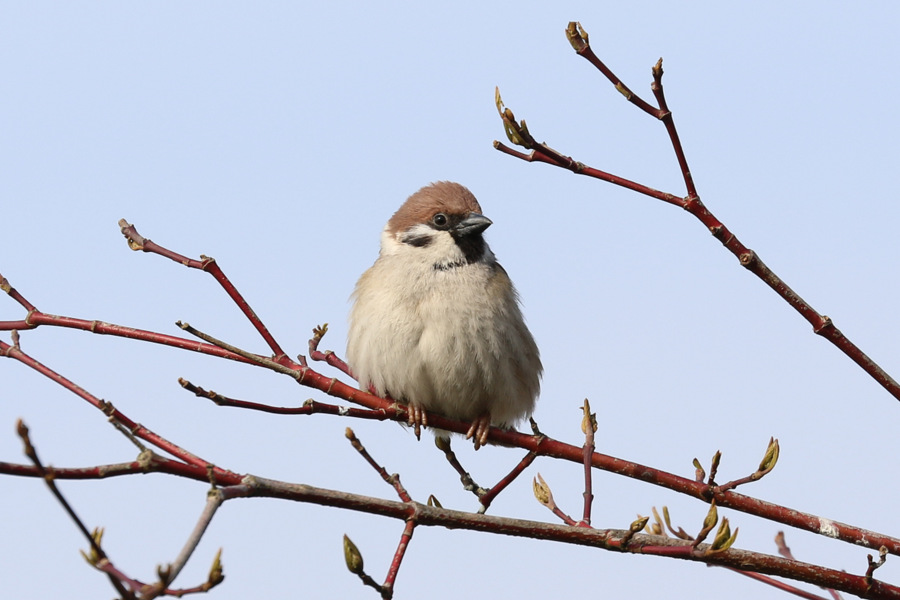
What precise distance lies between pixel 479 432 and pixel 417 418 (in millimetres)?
293

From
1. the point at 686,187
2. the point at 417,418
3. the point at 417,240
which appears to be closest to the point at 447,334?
the point at 417,418

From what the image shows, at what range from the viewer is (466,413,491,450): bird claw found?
450cm

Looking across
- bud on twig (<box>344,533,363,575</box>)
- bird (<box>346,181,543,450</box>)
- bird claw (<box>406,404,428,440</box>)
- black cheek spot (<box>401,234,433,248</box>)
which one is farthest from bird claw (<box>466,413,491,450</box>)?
bud on twig (<box>344,533,363,575</box>)

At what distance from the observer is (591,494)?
10.4ft

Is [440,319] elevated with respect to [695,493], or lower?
elevated

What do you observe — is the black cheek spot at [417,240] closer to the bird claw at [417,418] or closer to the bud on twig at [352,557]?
the bird claw at [417,418]

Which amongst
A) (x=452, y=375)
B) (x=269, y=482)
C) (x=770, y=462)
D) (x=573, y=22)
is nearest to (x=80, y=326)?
(x=269, y=482)

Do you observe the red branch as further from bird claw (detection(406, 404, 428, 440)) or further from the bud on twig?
bird claw (detection(406, 404, 428, 440))

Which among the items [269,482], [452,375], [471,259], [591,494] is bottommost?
[269,482]

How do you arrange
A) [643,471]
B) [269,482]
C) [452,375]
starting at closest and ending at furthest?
[269,482] < [643,471] < [452,375]

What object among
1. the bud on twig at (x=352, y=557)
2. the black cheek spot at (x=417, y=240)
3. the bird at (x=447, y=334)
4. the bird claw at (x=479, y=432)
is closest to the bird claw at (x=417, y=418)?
the bird at (x=447, y=334)

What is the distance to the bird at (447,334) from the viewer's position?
461 cm

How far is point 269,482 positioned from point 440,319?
234 centimetres

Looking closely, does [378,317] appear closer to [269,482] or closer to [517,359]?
[517,359]
